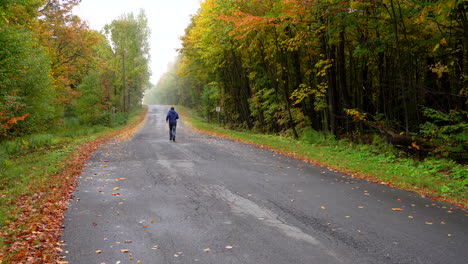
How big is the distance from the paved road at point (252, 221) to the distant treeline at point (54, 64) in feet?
25.8

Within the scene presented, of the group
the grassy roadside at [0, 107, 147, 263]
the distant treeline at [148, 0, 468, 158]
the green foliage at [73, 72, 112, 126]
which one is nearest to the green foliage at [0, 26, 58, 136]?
the grassy roadside at [0, 107, 147, 263]

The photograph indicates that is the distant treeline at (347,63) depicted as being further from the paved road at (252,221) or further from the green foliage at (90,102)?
the green foliage at (90,102)

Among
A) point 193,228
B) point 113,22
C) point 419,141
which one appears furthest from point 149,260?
point 113,22

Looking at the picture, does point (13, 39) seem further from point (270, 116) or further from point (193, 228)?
point (270, 116)

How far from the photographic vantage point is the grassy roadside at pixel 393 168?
8156mm

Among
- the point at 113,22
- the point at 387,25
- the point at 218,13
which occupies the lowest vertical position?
the point at 387,25

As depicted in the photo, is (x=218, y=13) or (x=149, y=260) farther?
(x=218, y=13)

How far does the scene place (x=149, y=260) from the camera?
425 cm

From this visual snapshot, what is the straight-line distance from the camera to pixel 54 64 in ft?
94.2

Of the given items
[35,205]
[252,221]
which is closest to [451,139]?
[252,221]

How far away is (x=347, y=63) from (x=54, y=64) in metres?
23.6

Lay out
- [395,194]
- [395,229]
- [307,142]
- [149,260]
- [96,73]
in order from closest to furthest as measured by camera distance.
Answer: [149,260], [395,229], [395,194], [307,142], [96,73]

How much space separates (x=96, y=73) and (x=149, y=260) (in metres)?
31.2

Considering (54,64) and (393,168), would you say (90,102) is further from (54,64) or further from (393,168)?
(393,168)
